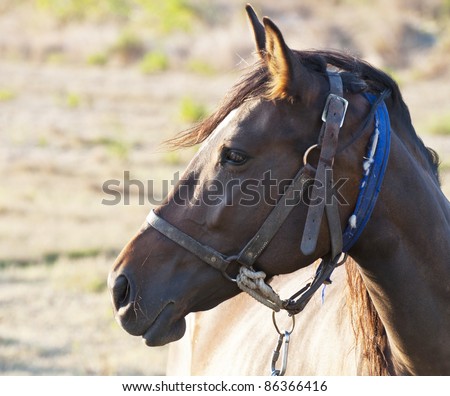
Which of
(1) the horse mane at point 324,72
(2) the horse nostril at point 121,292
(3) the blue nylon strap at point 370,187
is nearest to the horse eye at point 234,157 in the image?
(1) the horse mane at point 324,72

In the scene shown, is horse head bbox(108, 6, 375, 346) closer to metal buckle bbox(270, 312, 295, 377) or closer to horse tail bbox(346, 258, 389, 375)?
horse tail bbox(346, 258, 389, 375)

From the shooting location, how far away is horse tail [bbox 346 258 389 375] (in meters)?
3.01

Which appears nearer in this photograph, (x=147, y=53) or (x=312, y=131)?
(x=312, y=131)

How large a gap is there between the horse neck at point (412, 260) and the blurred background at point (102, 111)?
863 mm

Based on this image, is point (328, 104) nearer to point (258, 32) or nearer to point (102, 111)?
point (258, 32)

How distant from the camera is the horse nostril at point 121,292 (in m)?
2.84

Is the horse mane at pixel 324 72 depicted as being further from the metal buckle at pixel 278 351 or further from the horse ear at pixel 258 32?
the metal buckle at pixel 278 351

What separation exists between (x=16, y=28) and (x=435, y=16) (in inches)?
659

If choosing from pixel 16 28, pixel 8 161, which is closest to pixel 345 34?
pixel 16 28

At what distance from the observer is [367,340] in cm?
303

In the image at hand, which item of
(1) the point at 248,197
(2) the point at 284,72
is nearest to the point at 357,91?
(2) the point at 284,72

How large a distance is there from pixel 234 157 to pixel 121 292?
617mm

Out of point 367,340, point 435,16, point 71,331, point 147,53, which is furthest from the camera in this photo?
point 435,16

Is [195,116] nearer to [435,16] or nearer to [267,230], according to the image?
[267,230]
